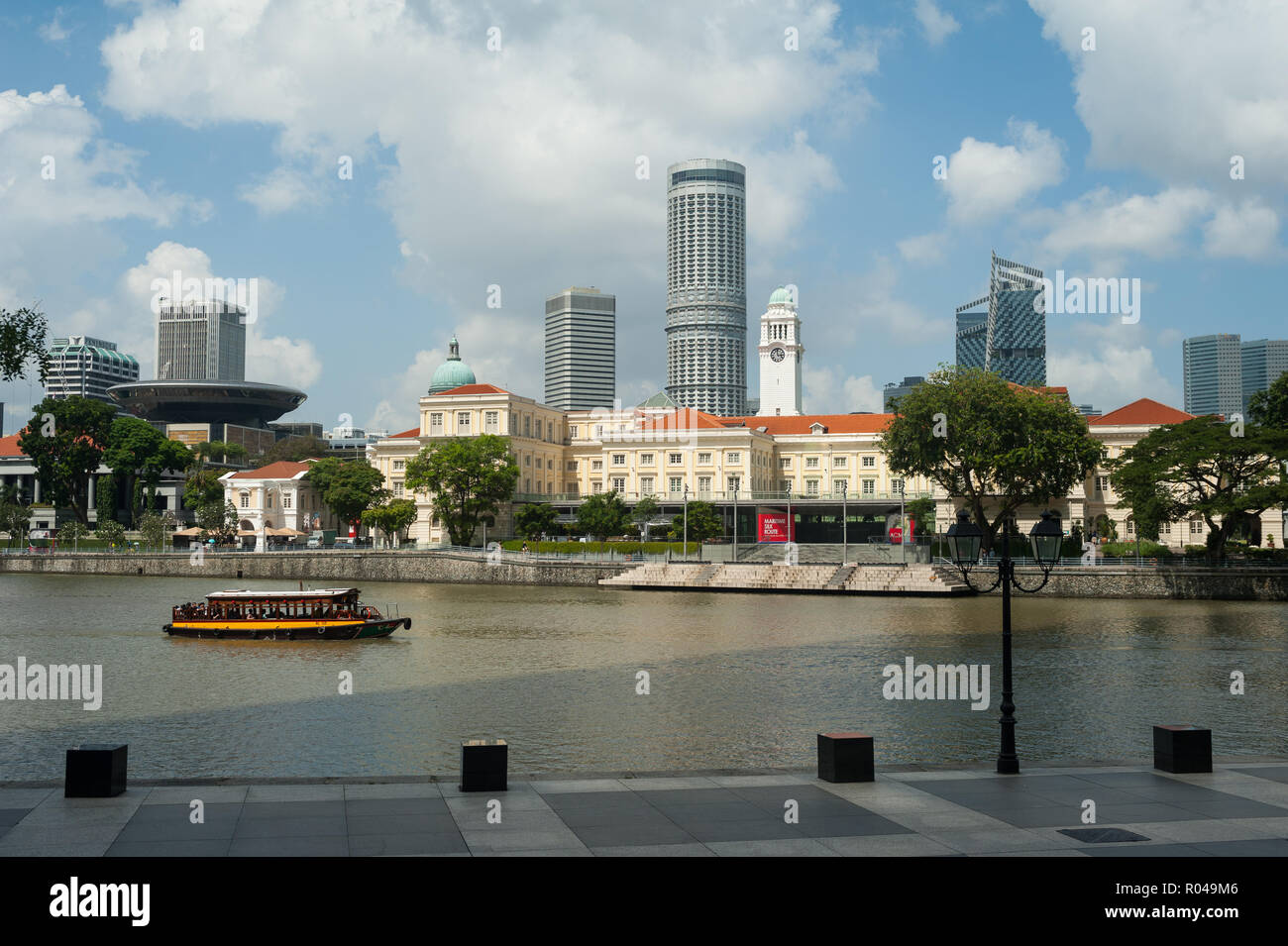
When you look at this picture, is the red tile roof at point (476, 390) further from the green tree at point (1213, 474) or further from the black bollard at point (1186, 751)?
the black bollard at point (1186, 751)

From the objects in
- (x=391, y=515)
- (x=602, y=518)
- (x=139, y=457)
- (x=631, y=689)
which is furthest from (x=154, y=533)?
(x=631, y=689)

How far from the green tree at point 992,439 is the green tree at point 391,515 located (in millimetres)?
46953

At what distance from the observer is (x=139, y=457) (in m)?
117

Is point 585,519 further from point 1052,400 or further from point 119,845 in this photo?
point 119,845

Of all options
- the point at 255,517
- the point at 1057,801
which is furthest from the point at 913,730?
the point at 255,517

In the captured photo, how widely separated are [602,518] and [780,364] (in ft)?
240

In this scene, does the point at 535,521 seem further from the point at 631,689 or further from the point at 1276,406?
the point at 631,689

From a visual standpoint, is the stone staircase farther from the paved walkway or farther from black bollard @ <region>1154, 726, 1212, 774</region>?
the paved walkway

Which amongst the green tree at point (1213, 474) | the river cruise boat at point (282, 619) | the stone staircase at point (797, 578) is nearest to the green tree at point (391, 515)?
the stone staircase at point (797, 578)

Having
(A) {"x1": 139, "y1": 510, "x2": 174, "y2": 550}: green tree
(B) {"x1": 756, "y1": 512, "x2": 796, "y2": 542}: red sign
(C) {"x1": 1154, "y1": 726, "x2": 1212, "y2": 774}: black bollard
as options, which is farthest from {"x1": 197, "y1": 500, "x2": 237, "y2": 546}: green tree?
(C) {"x1": 1154, "y1": 726, "x2": 1212, "y2": 774}: black bollard

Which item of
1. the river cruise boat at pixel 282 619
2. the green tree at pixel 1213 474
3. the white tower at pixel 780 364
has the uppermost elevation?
the white tower at pixel 780 364

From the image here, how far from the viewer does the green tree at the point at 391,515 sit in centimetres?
10406

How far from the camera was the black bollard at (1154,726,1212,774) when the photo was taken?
16422 millimetres

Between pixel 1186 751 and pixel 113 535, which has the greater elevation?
pixel 113 535
